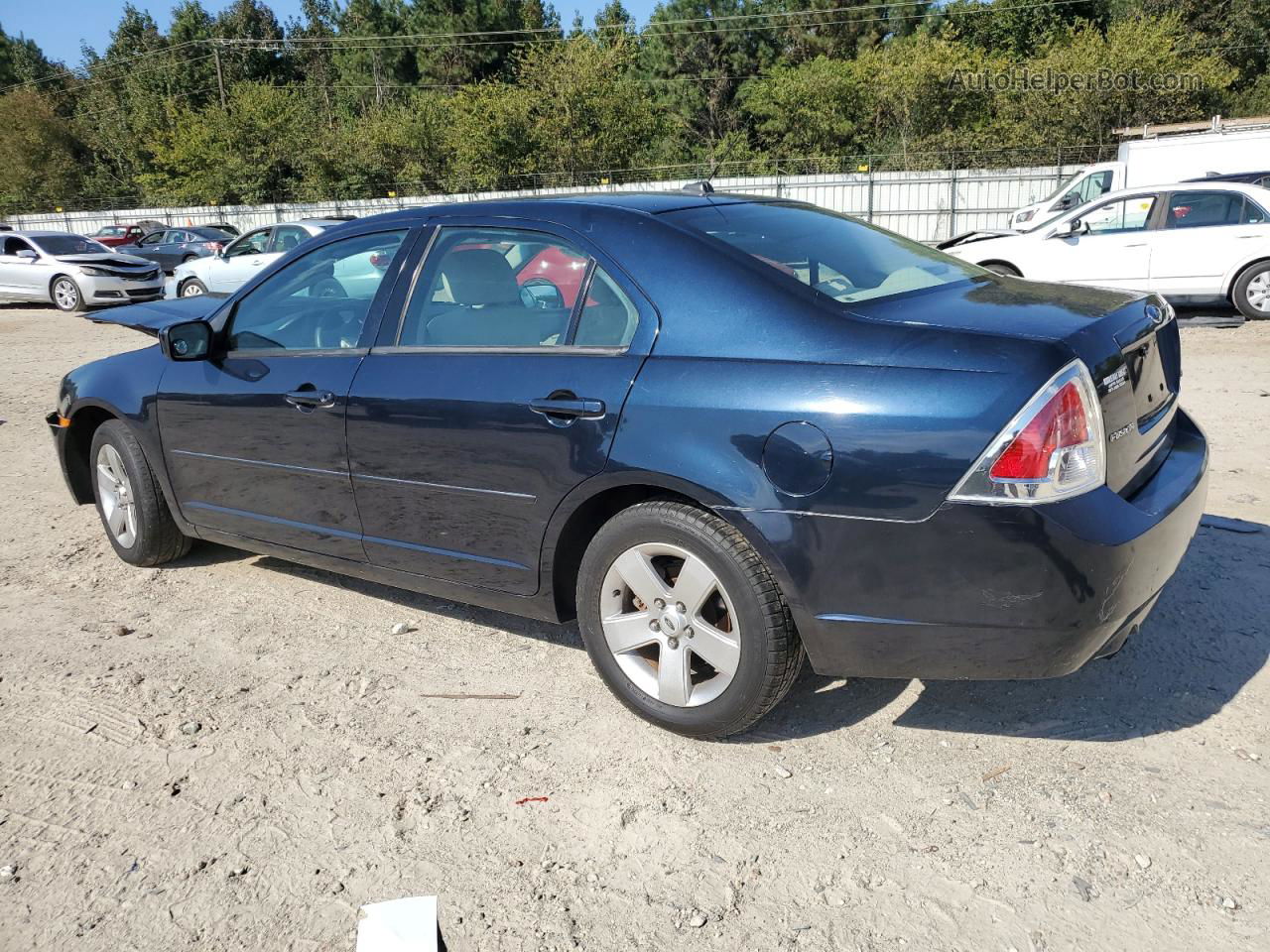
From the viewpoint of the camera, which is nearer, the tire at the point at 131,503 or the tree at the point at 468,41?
the tire at the point at 131,503

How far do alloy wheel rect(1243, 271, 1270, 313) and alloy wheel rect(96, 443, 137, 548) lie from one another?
11.8 m

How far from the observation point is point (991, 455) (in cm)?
255

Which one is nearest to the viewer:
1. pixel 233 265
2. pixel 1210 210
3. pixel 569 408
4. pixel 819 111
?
pixel 569 408

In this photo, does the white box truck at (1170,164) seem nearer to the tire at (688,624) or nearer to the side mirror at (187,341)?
the side mirror at (187,341)

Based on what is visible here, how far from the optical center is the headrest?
11.9 feet

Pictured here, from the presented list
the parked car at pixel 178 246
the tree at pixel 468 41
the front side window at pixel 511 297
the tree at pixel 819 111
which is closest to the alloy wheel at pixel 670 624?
the front side window at pixel 511 297

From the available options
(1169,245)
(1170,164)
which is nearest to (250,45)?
(1170,164)

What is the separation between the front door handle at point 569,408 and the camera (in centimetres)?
312

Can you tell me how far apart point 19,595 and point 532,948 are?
3.50 m

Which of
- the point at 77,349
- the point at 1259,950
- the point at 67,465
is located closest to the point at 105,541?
the point at 67,465

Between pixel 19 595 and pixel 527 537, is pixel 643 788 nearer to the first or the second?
pixel 527 537

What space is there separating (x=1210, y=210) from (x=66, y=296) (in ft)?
61.1

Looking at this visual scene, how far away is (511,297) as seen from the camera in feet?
11.8

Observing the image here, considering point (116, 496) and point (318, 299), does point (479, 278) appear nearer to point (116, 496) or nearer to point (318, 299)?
point (318, 299)
